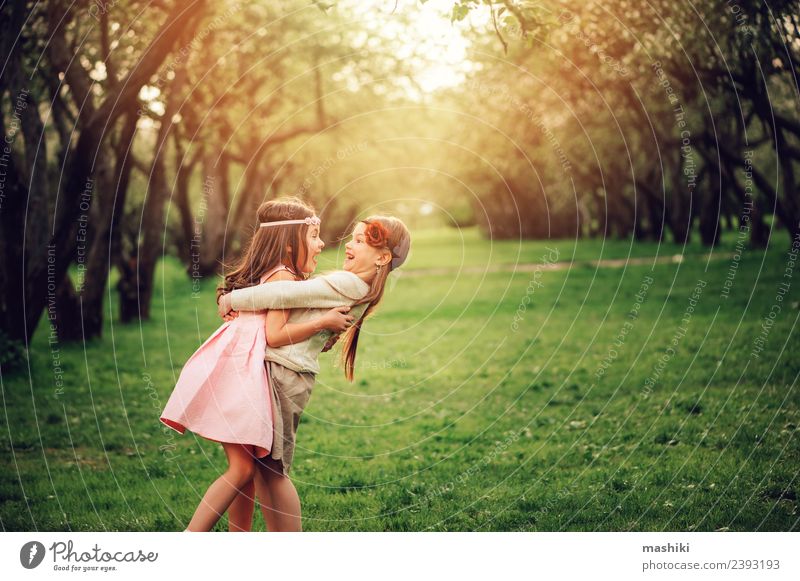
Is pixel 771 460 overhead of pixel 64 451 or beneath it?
overhead

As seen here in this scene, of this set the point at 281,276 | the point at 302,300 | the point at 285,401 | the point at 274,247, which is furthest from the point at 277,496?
the point at 274,247

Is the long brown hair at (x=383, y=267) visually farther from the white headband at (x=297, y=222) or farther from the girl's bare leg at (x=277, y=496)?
the girl's bare leg at (x=277, y=496)

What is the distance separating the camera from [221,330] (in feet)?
17.6

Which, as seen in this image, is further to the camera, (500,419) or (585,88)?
(585,88)

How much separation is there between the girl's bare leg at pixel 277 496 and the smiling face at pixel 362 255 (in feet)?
4.25

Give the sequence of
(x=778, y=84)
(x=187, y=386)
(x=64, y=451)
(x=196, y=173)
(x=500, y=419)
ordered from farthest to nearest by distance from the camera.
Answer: (x=196, y=173) < (x=778, y=84) < (x=500, y=419) < (x=64, y=451) < (x=187, y=386)

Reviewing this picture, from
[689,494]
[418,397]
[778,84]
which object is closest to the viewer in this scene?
[689,494]

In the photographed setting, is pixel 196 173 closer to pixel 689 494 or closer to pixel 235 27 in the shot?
pixel 235 27

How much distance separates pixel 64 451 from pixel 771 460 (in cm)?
669

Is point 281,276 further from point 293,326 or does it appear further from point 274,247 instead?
point 293,326

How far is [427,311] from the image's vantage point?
20375 mm

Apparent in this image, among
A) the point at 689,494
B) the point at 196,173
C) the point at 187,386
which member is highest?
the point at 196,173

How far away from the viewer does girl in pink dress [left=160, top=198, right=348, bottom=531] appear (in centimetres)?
508
